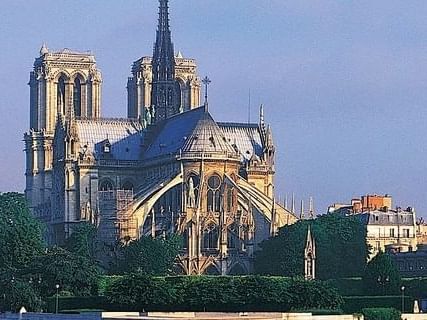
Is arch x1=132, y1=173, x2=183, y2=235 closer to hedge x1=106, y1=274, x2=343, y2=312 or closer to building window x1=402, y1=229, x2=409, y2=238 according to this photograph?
building window x1=402, y1=229, x2=409, y2=238

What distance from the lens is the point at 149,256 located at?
373 feet

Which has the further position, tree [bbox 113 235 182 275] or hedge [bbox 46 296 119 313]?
tree [bbox 113 235 182 275]

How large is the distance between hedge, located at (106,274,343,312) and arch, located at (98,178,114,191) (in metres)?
54.6

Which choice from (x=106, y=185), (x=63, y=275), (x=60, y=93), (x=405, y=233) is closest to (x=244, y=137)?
(x=106, y=185)

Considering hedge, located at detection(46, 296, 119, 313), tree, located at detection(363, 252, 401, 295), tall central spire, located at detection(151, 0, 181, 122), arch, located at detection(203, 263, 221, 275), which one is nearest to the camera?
hedge, located at detection(46, 296, 119, 313)

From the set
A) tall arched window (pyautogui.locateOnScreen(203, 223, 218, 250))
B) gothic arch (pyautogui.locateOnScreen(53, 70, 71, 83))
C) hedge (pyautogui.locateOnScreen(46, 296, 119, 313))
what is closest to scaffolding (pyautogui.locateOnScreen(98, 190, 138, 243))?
tall arched window (pyautogui.locateOnScreen(203, 223, 218, 250))

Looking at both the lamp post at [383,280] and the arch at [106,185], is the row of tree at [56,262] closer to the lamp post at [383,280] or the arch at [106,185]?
the arch at [106,185]

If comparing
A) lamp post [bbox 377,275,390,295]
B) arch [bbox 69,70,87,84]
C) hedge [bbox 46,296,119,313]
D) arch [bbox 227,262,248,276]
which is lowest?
hedge [bbox 46,296,119,313]

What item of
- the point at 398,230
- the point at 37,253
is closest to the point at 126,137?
the point at 398,230

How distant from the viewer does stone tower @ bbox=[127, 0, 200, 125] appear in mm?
143538

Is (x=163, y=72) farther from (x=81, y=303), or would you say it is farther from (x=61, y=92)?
(x=81, y=303)

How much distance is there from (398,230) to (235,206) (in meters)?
35.2

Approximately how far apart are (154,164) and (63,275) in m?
51.1

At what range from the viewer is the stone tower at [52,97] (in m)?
152
